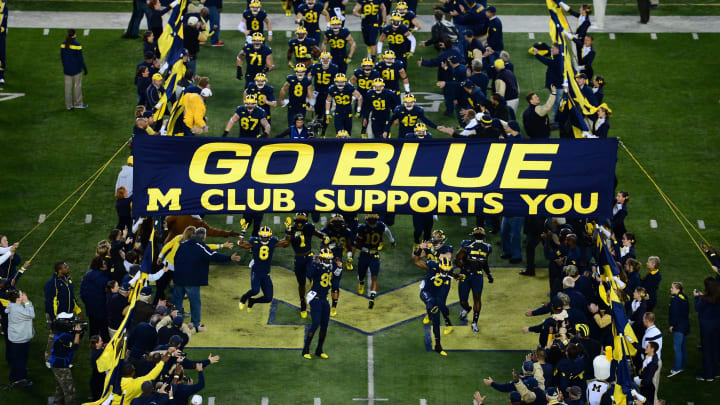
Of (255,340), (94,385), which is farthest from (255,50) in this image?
(94,385)

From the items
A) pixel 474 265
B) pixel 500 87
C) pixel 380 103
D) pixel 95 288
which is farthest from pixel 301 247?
pixel 500 87

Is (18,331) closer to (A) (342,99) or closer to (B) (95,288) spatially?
(B) (95,288)

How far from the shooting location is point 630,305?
20.9 metres

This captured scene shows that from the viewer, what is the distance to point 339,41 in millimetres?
30328

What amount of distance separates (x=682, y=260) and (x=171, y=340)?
11.3 meters

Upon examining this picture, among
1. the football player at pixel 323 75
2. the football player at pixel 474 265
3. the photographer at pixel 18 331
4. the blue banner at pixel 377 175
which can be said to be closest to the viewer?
the blue banner at pixel 377 175

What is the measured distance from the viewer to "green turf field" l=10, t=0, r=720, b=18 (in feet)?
120

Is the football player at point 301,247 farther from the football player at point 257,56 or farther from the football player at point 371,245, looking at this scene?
the football player at point 257,56

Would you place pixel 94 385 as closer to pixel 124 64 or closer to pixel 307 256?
pixel 307 256

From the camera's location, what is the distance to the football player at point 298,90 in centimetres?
2800

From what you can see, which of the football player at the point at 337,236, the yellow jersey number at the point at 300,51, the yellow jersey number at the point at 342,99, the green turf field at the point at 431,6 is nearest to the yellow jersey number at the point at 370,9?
the yellow jersey number at the point at 300,51

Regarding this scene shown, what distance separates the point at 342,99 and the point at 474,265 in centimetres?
678

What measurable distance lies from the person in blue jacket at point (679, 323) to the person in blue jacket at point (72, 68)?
15709 mm

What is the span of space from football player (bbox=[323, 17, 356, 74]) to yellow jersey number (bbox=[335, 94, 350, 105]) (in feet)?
9.81
